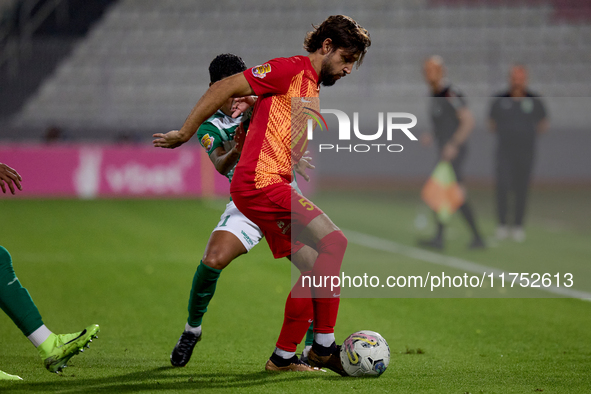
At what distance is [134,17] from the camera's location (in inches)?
861

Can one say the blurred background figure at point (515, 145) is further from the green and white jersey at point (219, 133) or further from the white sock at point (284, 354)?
the white sock at point (284, 354)

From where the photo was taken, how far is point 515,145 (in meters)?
10.4

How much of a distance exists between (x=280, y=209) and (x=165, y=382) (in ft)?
3.37

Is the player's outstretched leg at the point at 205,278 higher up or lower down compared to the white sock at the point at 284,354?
higher up

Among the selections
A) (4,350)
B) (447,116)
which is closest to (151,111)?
(447,116)

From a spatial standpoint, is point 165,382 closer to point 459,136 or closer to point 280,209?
point 280,209

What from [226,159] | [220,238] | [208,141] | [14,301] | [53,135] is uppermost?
[53,135]

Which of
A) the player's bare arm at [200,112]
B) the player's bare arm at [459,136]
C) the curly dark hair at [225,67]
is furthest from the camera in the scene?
the player's bare arm at [459,136]

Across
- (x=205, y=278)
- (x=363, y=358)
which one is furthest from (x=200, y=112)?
(x=363, y=358)

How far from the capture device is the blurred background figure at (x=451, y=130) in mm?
9023

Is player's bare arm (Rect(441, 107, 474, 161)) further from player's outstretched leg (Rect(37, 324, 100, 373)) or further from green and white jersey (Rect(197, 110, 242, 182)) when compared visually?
player's outstretched leg (Rect(37, 324, 100, 373))

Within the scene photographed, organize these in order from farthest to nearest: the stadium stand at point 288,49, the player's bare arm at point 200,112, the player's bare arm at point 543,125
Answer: the stadium stand at point 288,49 < the player's bare arm at point 543,125 < the player's bare arm at point 200,112

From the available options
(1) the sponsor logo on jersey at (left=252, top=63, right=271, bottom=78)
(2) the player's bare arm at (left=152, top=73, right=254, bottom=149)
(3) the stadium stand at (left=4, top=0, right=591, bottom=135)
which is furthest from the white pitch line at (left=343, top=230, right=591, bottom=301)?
(3) the stadium stand at (left=4, top=0, right=591, bottom=135)

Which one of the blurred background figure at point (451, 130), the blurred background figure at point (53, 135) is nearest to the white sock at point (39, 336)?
the blurred background figure at point (451, 130)
